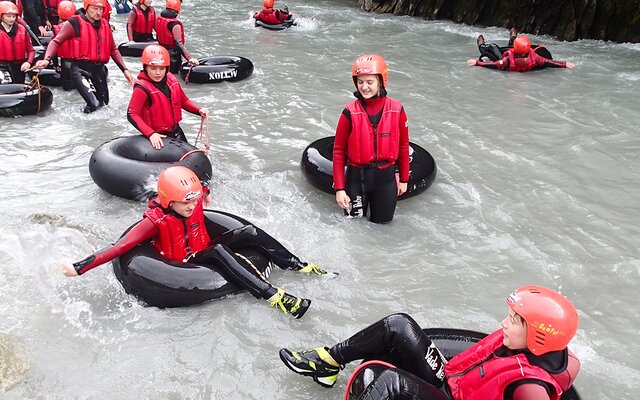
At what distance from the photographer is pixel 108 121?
8.59 metres

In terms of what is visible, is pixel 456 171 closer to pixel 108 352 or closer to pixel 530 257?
pixel 530 257

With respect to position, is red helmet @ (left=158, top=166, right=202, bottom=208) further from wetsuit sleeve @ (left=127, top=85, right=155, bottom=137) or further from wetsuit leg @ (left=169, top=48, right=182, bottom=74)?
wetsuit leg @ (left=169, top=48, right=182, bottom=74)

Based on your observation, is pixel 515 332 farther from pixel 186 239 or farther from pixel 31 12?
pixel 31 12

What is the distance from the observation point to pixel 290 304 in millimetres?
4227

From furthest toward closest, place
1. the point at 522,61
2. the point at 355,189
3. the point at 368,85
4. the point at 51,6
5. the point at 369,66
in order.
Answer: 1. the point at 51,6
2. the point at 522,61
3. the point at 355,189
4. the point at 368,85
5. the point at 369,66

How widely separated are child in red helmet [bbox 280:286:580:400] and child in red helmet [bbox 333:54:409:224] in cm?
203

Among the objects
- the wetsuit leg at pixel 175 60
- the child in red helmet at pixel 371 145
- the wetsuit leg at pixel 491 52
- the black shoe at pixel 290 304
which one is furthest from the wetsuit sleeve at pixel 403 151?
the wetsuit leg at pixel 491 52

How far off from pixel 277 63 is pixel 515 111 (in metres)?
5.71

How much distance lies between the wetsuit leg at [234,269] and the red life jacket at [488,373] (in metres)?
1.69

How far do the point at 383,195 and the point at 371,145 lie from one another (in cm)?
60

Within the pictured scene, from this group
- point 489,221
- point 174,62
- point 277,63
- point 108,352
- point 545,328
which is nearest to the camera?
point 545,328

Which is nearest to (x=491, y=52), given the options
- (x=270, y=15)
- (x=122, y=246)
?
(x=270, y=15)

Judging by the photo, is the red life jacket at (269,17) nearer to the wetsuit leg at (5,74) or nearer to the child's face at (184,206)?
the wetsuit leg at (5,74)

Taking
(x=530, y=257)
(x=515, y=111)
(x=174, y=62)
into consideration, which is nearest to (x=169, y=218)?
(x=530, y=257)
